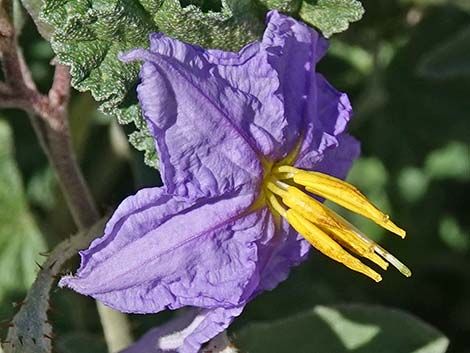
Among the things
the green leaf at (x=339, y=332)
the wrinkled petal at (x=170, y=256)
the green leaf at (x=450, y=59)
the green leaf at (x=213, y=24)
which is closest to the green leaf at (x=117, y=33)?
the green leaf at (x=213, y=24)

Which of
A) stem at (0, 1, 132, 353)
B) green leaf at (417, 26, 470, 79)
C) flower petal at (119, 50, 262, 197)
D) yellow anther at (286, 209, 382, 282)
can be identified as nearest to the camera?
flower petal at (119, 50, 262, 197)

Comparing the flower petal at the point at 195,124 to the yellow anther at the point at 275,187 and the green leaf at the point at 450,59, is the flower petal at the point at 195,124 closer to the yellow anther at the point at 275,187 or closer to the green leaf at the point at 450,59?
the yellow anther at the point at 275,187

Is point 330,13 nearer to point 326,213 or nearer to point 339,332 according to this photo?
point 326,213

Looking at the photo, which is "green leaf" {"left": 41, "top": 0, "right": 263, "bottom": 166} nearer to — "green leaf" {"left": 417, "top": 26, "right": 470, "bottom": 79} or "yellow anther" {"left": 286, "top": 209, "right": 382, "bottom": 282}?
"yellow anther" {"left": 286, "top": 209, "right": 382, "bottom": 282}

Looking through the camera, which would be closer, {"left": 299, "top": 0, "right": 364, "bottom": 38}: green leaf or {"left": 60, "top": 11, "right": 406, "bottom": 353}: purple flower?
{"left": 60, "top": 11, "right": 406, "bottom": 353}: purple flower

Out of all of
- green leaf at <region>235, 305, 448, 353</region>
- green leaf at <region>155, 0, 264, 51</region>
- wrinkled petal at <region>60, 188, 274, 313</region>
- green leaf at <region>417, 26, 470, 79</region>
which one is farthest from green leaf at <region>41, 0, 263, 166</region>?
green leaf at <region>417, 26, 470, 79</region>

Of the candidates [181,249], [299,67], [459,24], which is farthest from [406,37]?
[181,249]

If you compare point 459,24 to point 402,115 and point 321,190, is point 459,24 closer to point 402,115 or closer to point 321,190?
point 402,115
